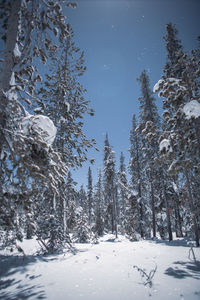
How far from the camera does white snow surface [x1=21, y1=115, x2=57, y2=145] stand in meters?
3.70

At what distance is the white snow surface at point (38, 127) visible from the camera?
3701 mm

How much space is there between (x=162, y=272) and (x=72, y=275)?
2.93 metres

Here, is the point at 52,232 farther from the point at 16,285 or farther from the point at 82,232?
the point at 82,232

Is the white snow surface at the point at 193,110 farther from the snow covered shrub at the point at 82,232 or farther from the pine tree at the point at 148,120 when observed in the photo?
the snow covered shrub at the point at 82,232

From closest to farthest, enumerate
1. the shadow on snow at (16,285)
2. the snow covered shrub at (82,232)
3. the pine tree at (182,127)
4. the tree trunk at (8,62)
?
the shadow on snow at (16,285), the tree trunk at (8,62), the pine tree at (182,127), the snow covered shrub at (82,232)

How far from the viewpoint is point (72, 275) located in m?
4.53

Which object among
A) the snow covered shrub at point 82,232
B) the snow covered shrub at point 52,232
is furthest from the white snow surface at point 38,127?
the snow covered shrub at point 82,232

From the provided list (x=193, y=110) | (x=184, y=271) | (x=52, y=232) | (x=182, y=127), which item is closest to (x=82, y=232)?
(x=52, y=232)

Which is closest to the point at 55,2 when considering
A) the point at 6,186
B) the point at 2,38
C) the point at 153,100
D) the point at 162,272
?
the point at 2,38

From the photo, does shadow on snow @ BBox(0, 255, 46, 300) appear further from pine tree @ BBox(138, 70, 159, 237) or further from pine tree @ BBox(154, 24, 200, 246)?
pine tree @ BBox(138, 70, 159, 237)

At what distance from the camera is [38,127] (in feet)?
12.6

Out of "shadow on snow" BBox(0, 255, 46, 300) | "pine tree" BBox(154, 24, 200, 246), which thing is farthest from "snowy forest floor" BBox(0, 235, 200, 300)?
"pine tree" BBox(154, 24, 200, 246)

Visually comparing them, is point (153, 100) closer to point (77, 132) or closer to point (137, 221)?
point (77, 132)

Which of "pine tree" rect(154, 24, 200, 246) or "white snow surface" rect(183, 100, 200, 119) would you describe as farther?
"pine tree" rect(154, 24, 200, 246)
